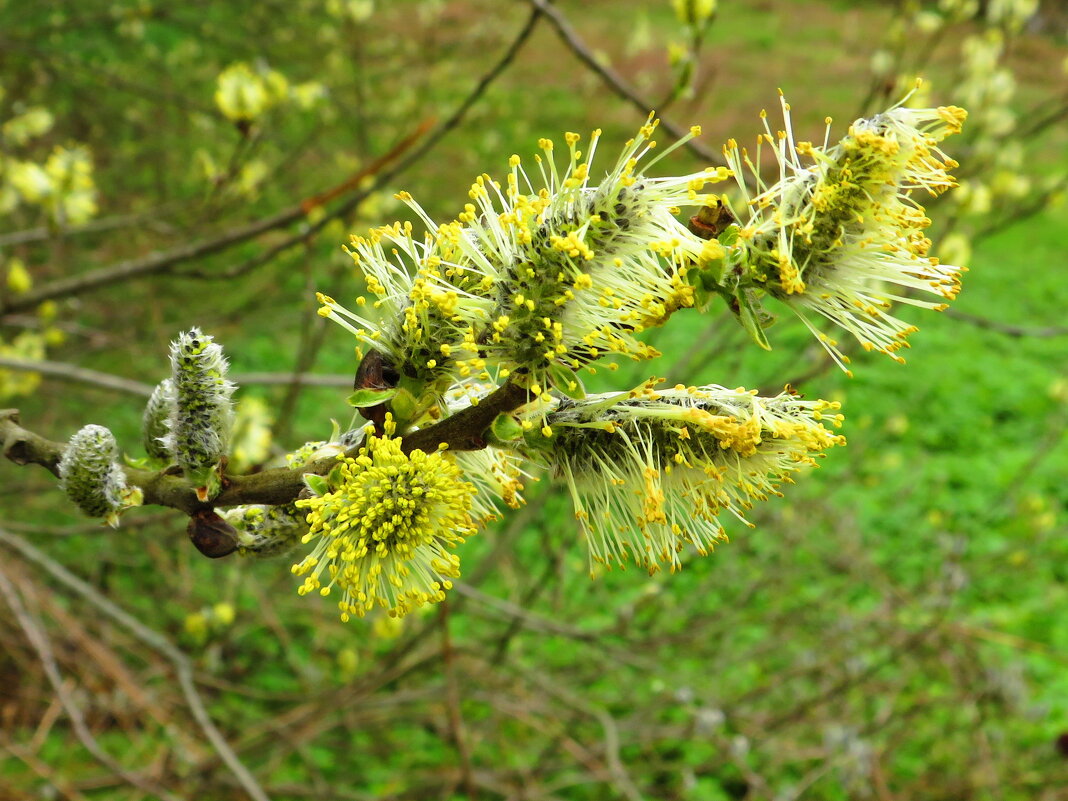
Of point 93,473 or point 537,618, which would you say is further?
point 537,618

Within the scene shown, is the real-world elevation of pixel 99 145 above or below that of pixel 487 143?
below

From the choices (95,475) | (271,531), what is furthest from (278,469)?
(95,475)

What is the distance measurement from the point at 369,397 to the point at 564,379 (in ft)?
0.71

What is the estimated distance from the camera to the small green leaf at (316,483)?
101 centimetres

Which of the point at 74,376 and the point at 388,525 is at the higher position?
the point at 74,376

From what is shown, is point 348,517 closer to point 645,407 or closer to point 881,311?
point 645,407

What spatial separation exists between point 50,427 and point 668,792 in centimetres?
303

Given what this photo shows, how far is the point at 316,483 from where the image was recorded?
1.02 meters

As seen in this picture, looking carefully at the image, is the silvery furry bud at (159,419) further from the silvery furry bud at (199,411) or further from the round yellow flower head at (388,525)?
the round yellow flower head at (388,525)

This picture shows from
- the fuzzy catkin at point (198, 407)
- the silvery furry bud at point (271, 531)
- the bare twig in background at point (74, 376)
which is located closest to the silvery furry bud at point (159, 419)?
the fuzzy catkin at point (198, 407)

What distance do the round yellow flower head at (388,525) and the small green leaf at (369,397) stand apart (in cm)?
4

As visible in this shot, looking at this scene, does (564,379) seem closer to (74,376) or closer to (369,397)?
(369,397)

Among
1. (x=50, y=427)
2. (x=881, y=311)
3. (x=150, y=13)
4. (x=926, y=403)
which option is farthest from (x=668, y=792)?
(x=926, y=403)

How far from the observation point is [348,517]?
1.03 meters
